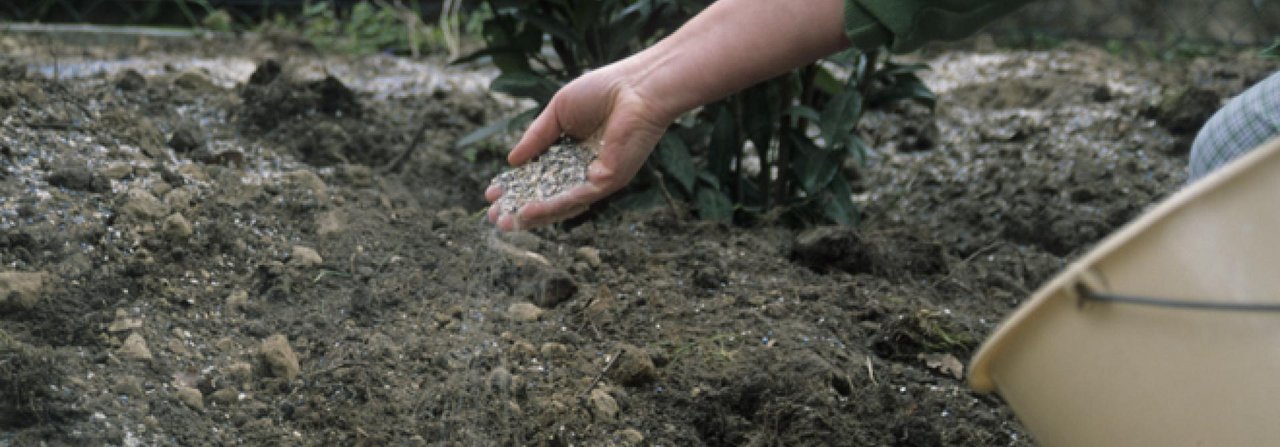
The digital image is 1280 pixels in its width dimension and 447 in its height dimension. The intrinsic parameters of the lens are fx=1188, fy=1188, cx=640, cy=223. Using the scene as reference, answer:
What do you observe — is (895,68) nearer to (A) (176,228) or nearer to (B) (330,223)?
(B) (330,223)

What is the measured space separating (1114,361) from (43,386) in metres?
1.20

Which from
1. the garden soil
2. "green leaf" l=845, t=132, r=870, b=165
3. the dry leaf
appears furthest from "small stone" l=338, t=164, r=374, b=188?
the dry leaf

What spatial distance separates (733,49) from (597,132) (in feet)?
1.15

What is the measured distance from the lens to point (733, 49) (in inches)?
61.7

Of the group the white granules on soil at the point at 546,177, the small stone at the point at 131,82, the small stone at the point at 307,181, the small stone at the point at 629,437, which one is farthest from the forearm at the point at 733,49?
the small stone at the point at 131,82

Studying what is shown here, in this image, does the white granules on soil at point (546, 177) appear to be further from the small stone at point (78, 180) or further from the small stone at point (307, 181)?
the small stone at point (78, 180)

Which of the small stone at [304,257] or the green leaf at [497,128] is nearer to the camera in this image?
the small stone at [304,257]

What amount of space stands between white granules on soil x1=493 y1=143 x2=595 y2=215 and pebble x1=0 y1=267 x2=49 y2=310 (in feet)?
2.17

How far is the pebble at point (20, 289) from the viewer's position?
1.58 m

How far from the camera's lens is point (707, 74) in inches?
63.6

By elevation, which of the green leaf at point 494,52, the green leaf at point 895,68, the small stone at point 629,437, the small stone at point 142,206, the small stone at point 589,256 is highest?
the green leaf at point 494,52

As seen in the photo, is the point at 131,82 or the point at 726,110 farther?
the point at 131,82

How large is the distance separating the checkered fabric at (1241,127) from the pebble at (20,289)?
158cm

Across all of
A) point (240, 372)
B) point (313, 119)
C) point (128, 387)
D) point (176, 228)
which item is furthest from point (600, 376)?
point (313, 119)
